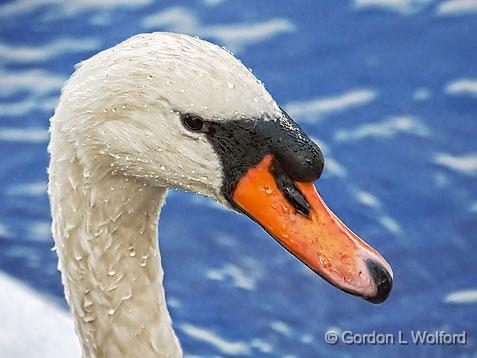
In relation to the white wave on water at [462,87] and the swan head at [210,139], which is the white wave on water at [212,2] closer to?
the white wave on water at [462,87]

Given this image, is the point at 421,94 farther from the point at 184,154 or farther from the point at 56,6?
the point at 184,154

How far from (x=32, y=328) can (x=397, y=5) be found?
160cm

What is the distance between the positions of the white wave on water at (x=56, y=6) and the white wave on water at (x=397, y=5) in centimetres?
79

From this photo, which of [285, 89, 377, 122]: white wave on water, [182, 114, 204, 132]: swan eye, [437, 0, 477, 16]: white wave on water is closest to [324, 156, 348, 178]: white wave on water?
[285, 89, 377, 122]: white wave on water

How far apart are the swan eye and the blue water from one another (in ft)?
4.73

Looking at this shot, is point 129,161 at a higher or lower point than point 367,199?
lower

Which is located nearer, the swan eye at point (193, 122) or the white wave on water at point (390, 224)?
the swan eye at point (193, 122)

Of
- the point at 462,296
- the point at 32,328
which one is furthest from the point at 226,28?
the point at 32,328

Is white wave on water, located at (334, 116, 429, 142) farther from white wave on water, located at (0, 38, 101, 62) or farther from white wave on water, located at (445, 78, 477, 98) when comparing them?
white wave on water, located at (0, 38, 101, 62)

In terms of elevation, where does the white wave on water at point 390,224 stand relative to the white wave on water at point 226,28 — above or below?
below

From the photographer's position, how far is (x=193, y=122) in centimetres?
143

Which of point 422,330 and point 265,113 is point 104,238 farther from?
point 422,330

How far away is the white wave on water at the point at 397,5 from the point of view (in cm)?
335

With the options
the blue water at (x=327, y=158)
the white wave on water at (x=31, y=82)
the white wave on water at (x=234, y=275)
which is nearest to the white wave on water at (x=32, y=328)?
the blue water at (x=327, y=158)
